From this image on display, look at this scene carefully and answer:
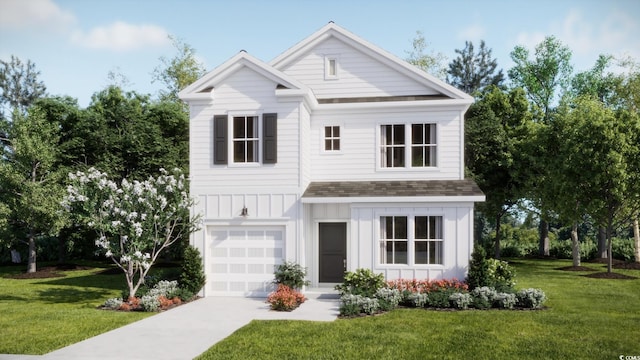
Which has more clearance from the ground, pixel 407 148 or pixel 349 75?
pixel 349 75

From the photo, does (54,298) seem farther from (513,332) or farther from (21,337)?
(513,332)

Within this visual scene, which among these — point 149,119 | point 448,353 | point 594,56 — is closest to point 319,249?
point 448,353

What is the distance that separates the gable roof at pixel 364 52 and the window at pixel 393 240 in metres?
5.03

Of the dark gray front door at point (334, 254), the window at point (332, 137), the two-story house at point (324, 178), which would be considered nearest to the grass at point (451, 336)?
→ the two-story house at point (324, 178)

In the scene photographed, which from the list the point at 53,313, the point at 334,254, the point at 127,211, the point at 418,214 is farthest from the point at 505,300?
the point at 53,313

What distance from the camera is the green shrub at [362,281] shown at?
1577 centimetres

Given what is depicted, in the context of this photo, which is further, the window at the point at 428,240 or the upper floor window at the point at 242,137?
the upper floor window at the point at 242,137

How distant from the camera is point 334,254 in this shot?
1831 cm

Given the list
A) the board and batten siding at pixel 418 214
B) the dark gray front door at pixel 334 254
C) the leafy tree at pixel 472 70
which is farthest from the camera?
the leafy tree at pixel 472 70

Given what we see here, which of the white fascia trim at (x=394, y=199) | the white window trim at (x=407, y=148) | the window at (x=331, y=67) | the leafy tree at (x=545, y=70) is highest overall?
the leafy tree at (x=545, y=70)

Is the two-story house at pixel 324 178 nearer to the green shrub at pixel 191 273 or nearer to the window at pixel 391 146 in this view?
the window at pixel 391 146

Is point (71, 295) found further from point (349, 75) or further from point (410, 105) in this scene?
point (410, 105)

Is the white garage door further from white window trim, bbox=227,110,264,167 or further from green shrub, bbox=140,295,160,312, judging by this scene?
green shrub, bbox=140,295,160,312

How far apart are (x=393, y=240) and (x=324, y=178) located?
3521mm
